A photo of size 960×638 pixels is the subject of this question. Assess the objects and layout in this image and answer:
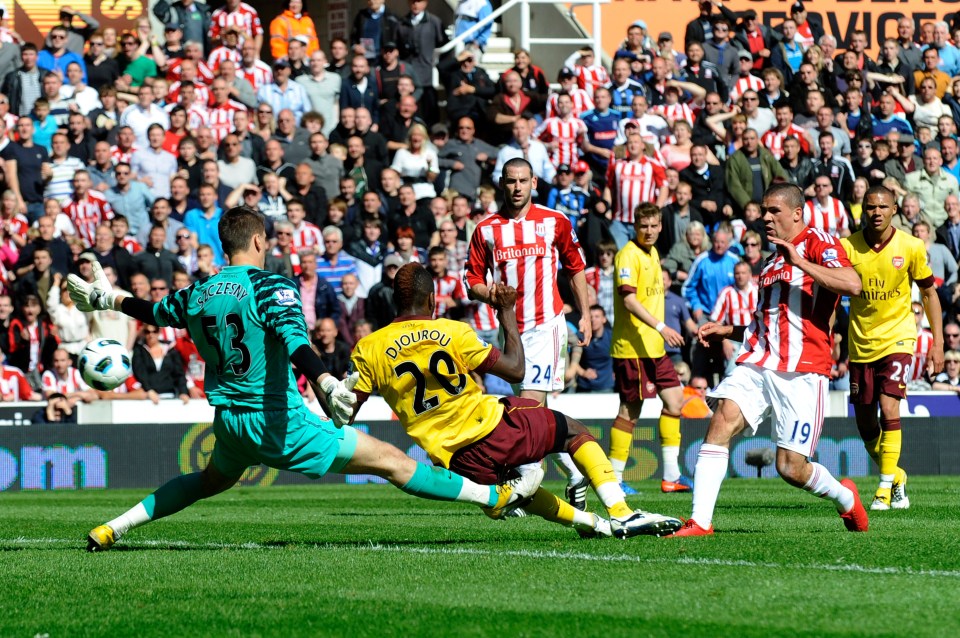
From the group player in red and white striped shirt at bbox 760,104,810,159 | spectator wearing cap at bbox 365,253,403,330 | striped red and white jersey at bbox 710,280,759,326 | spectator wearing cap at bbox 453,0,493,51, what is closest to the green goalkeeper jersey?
spectator wearing cap at bbox 365,253,403,330

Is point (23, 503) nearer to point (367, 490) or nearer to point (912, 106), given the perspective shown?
point (367, 490)

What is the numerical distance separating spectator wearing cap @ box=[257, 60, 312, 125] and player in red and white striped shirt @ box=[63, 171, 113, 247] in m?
3.48

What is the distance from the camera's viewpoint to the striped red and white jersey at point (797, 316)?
907cm

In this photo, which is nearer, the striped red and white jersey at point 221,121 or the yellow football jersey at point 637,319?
the yellow football jersey at point 637,319

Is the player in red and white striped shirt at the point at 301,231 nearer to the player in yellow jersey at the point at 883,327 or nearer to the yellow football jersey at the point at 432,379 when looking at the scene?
the player in yellow jersey at the point at 883,327

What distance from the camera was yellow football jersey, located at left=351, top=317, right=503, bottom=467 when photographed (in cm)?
849

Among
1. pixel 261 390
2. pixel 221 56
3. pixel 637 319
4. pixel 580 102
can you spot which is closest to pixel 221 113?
pixel 221 56

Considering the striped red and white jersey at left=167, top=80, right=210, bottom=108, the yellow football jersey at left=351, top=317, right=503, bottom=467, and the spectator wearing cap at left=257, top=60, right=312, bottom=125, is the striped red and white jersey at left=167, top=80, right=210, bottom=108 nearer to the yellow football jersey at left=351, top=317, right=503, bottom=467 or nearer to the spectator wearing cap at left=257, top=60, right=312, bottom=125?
the spectator wearing cap at left=257, top=60, right=312, bottom=125

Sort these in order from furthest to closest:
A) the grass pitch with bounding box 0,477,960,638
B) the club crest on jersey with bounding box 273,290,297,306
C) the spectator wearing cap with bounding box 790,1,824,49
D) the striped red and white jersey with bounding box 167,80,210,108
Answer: the spectator wearing cap with bounding box 790,1,824,49
the striped red and white jersey with bounding box 167,80,210,108
the club crest on jersey with bounding box 273,290,297,306
the grass pitch with bounding box 0,477,960,638

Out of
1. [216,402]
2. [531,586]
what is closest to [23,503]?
[216,402]

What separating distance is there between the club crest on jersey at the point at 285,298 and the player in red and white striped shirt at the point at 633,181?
13.3 metres

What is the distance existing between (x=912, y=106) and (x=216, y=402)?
19288 mm

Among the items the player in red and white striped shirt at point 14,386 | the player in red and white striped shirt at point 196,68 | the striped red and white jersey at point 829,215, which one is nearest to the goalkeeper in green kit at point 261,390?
the player in red and white striped shirt at point 14,386

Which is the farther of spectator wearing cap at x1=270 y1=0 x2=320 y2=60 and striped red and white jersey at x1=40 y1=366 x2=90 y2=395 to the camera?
spectator wearing cap at x1=270 y1=0 x2=320 y2=60
